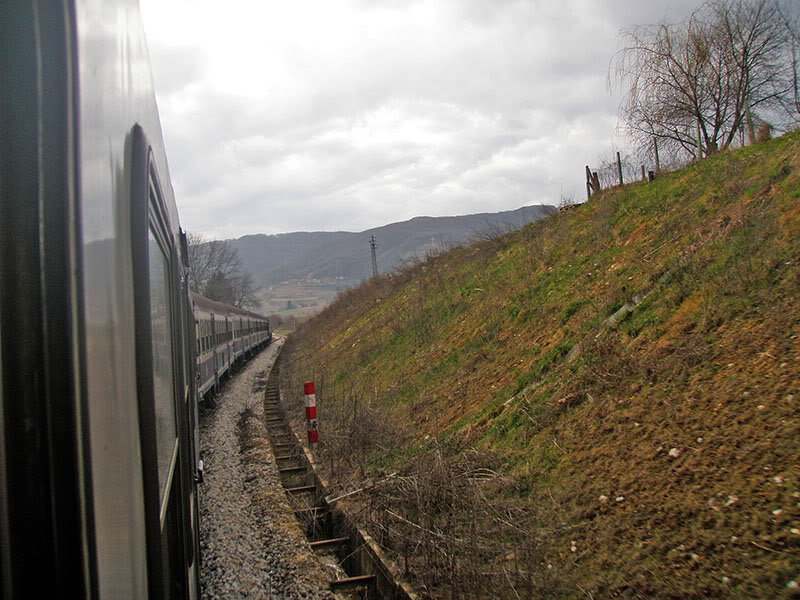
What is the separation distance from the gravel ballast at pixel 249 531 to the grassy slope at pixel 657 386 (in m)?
1.82

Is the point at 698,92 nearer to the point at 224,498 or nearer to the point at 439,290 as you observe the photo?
the point at 439,290

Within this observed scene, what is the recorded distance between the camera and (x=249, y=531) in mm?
6629

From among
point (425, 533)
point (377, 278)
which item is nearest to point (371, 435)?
point (425, 533)

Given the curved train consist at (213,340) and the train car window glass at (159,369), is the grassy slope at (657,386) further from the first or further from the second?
the curved train consist at (213,340)

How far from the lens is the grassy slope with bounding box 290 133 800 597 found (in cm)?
396

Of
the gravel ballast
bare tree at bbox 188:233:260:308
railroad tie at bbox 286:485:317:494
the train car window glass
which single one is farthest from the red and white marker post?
bare tree at bbox 188:233:260:308

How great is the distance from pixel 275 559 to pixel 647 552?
3307 mm

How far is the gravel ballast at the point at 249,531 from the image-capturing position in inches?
207

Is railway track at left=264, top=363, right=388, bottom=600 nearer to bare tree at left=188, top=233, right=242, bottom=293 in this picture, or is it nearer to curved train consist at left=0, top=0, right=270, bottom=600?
curved train consist at left=0, top=0, right=270, bottom=600

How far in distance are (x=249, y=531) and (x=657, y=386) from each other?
14.3ft

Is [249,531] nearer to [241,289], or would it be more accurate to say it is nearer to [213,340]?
[213,340]

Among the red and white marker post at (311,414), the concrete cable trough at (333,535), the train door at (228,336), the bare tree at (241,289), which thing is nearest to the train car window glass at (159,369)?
the concrete cable trough at (333,535)

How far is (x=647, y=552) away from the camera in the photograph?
408 cm

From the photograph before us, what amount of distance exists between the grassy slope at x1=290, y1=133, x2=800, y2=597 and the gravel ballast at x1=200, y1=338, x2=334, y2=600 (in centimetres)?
182
